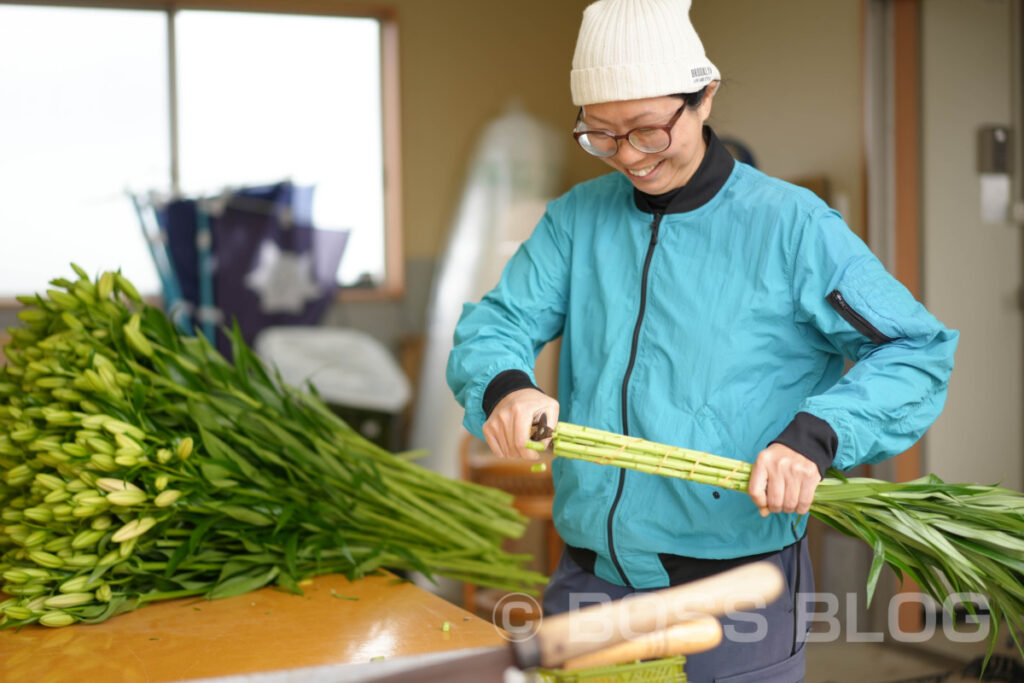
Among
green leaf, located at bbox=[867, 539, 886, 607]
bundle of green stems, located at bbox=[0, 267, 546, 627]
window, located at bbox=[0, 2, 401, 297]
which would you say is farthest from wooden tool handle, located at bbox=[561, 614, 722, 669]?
window, located at bbox=[0, 2, 401, 297]

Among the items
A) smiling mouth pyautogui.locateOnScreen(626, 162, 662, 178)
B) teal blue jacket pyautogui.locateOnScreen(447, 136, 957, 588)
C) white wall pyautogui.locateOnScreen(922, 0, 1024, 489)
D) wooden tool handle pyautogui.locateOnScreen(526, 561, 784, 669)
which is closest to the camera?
wooden tool handle pyautogui.locateOnScreen(526, 561, 784, 669)

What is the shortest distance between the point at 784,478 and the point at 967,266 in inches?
97.5

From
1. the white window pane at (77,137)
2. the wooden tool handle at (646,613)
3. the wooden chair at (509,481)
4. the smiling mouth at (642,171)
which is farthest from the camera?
the white window pane at (77,137)

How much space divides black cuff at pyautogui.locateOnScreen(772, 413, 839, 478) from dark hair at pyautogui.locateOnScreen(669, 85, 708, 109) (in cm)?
45

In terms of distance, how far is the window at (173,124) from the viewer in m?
4.27

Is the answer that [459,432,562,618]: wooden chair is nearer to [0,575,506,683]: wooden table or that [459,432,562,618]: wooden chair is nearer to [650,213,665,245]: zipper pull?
[0,575,506,683]: wooden table

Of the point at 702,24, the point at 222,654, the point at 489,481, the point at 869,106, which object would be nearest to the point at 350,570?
the point at 222,654

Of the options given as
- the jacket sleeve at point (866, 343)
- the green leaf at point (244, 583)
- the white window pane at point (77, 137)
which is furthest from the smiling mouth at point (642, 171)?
the white window pane at point (77, 137)

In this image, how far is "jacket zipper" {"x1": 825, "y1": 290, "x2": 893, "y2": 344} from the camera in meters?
1.17

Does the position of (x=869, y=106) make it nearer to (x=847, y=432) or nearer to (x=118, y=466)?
(x=847, y=432)

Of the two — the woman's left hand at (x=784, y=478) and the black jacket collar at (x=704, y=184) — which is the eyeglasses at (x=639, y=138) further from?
the woman's left hand at (x=784, y=478)

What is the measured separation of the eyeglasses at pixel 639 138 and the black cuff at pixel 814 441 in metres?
0.41

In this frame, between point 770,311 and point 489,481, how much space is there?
2384mm

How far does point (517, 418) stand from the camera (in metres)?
1.21
